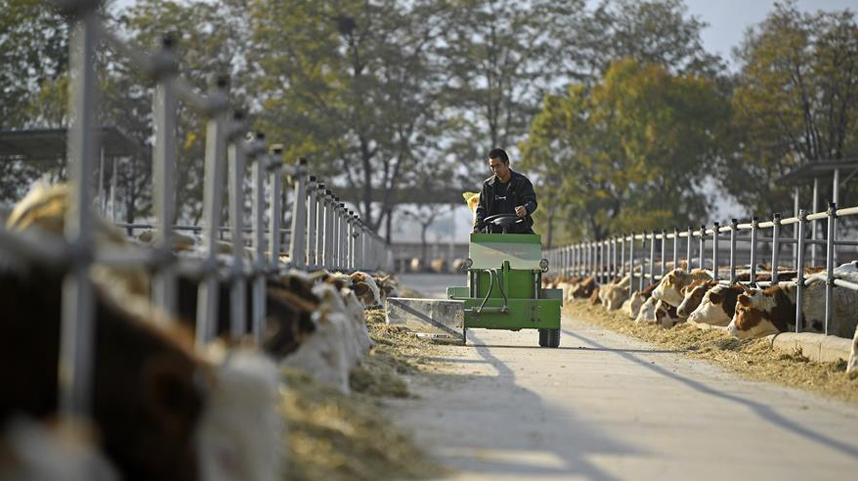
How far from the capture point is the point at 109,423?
15.4 feet

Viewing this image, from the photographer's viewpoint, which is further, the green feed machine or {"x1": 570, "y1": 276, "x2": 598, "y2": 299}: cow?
{"x1": 570, "y1": 276, "x2": 598, "y2": 299}: cow

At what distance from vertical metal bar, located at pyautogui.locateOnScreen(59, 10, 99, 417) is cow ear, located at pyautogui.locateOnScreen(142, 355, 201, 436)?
0.19 meters

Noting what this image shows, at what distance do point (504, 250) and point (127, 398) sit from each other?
12996mm

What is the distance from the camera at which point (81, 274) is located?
446 cm

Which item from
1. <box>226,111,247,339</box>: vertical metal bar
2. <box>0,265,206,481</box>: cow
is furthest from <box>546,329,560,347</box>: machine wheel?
<box>0,265,206,481</box>: cow

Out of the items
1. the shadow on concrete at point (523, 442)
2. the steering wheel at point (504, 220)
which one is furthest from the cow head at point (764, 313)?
the shadow on concrete at point (523, 442)

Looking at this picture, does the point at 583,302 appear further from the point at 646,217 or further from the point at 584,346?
the point at 646,217

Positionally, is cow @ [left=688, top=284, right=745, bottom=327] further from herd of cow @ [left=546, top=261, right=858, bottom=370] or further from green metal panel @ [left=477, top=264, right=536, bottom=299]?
green metal panel @ [left=477, top=264, right=536, bottom=299]

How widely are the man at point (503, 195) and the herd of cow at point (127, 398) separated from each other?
11963 mm

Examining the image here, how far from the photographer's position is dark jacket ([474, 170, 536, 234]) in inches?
698

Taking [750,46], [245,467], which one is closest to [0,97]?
[750,46]

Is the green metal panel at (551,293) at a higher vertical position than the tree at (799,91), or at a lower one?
lower

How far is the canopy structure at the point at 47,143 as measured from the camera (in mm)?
28797

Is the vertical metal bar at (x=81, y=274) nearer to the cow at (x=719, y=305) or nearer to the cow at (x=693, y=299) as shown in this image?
the cow at (x=719, y=305)
